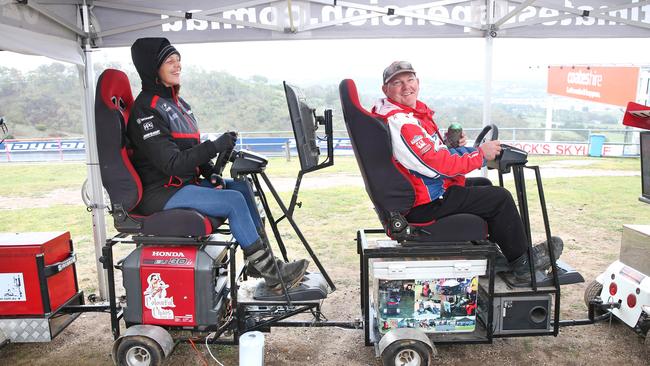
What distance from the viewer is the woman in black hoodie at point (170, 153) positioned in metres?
2.52

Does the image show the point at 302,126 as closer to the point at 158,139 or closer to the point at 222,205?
the point at 222,205

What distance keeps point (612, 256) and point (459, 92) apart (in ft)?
58.0

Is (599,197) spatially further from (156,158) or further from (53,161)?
(53,161)

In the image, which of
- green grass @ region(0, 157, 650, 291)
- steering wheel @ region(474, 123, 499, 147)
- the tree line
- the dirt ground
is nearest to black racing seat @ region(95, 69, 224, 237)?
the dirt ground

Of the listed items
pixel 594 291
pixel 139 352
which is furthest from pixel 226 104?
pixel 594 291

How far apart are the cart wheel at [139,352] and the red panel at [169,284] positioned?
0.46 feet

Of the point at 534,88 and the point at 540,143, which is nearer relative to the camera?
the point at 540,143

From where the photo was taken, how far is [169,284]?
102 inches

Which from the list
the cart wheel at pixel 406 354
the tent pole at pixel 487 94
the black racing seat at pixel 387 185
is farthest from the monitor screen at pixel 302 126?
the tent pole at pixel 487 94

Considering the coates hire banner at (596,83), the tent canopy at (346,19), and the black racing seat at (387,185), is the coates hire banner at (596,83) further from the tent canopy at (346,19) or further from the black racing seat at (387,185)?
the black racing seat at (387,185)

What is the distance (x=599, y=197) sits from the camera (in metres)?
8.42

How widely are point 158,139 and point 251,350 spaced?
1.25 meters

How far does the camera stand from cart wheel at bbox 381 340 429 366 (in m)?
2.54

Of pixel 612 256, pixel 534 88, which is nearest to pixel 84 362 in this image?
pixel 612 256
